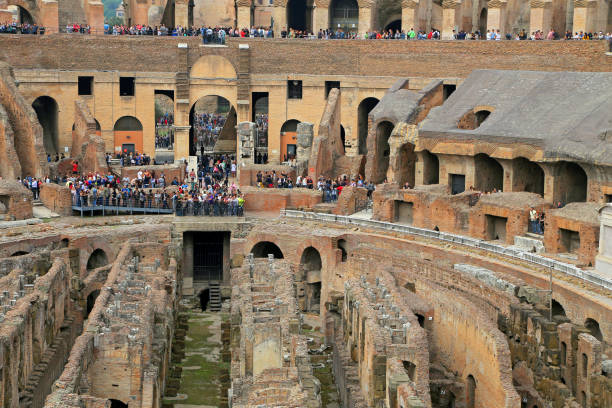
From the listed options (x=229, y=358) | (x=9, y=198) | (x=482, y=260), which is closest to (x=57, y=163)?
(x=9, y=198)

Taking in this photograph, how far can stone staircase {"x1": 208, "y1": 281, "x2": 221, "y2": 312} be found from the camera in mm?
44406

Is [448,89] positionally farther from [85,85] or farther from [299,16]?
[85,85]

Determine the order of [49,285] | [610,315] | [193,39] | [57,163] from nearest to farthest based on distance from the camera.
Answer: [610,315] → [49,285] → [57,163] → [193,39]

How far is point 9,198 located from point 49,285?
1075 cm

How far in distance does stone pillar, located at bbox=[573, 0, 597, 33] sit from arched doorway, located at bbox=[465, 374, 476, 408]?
29.8 meters

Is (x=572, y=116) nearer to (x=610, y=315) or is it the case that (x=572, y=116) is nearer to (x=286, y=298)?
Answer: (x=610, y=315)

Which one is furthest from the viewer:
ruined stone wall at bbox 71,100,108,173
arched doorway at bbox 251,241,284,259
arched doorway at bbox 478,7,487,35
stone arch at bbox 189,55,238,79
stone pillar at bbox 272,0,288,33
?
arched doorway at bbox 478,7,487,35

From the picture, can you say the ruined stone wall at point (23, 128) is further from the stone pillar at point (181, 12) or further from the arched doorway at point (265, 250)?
the stone pillar at point (181, 12)

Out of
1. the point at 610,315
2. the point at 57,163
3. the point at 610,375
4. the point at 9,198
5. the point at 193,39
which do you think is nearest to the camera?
the point at 610,375

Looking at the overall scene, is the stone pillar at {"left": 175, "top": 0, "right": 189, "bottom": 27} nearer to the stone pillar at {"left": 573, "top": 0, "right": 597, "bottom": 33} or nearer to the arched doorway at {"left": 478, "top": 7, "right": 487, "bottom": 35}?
the arched doorway at {"left": 478, "top": 7, "right": 487, "bottom": 35}

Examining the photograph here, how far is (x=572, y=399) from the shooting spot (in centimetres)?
2930

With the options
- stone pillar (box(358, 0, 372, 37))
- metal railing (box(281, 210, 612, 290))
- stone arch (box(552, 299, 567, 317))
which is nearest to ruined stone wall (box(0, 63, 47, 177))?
metal railing (box(281, 210, 612, 290))

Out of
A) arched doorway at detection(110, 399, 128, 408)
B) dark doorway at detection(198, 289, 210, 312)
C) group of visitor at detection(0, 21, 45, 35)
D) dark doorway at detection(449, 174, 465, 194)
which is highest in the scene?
group of visitor at detection(0, 21, 45, 35)

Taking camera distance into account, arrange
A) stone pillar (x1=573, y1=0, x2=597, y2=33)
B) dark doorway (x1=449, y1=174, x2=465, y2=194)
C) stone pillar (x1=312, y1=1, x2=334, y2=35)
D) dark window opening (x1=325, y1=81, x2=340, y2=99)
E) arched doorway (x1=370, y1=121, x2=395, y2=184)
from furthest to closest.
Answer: stone pillar (x1=312, y1=1, x2=334, y2=35) → dark window opening (x1=325, y1=81, x2=340, y2=99) → stone pillar (x1=573, y1=0, x2=597, y2=33) → arched doorway (x1=370, y1=121, x2=395, y2=184) → dark doorway (x1=449, y1=174, x2=465, y2=194)
